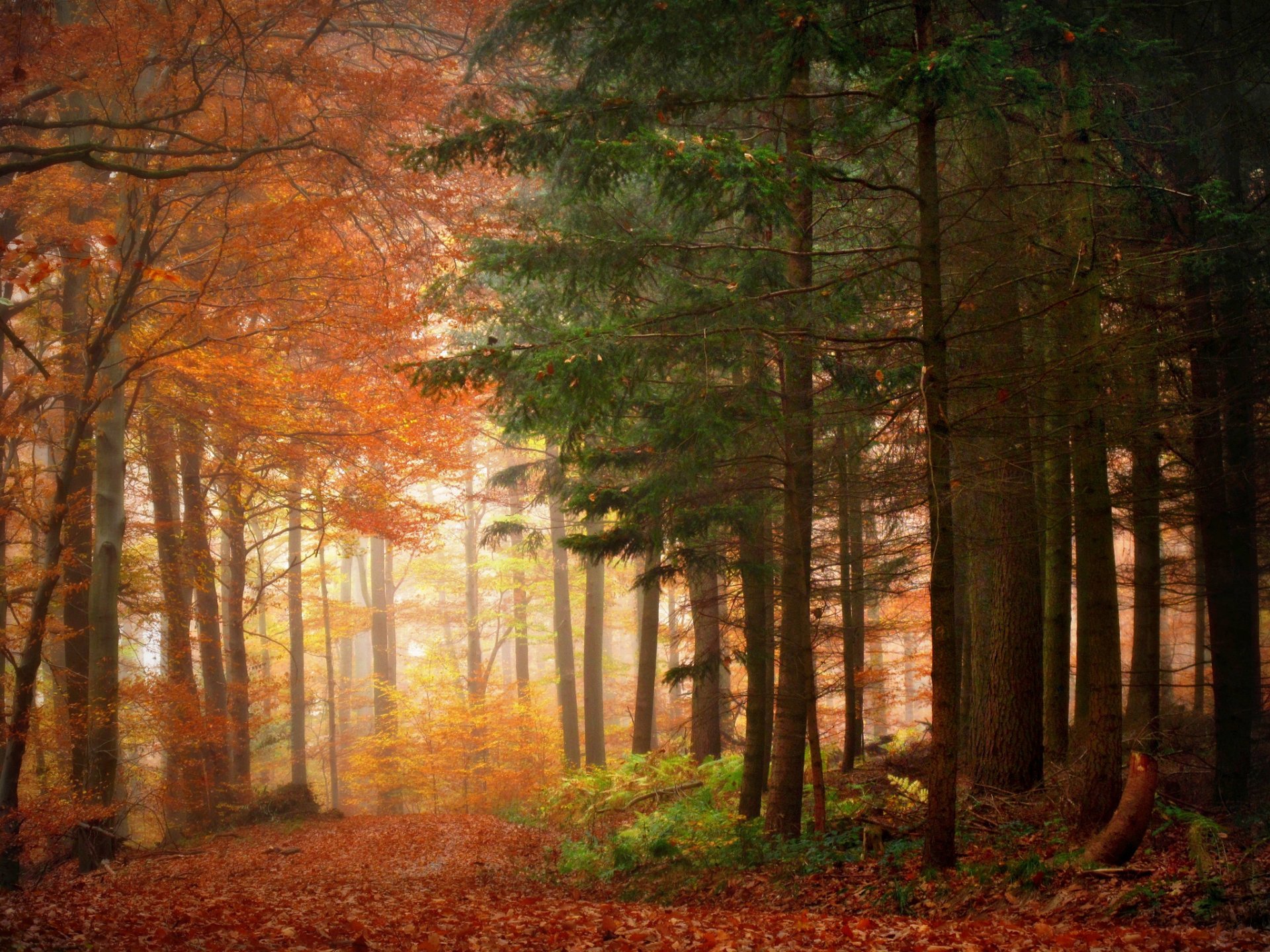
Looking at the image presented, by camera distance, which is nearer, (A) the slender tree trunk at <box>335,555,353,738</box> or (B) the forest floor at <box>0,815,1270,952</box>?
(B) the forest floor at <box>0,815,1270,952</box>

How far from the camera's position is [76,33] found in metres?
8.51

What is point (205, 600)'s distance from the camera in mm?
15312

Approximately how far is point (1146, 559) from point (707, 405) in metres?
7.66

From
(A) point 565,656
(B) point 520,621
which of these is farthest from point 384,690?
(A) point 565,656

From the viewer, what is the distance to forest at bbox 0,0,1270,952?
6.15 m

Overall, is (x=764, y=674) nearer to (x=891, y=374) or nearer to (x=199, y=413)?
(x=891, y=374)

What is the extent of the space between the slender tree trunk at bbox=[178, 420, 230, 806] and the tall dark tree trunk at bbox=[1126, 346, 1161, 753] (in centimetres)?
1357

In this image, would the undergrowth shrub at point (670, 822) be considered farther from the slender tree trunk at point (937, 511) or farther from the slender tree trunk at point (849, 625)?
the slender tree trunk at point (849, 625)

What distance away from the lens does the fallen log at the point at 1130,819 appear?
228 inches

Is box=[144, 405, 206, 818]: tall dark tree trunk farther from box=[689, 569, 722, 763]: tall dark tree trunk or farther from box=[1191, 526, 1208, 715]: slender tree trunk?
box=[1191, 526, 1208, 715]: slender tree trunk

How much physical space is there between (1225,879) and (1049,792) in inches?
113

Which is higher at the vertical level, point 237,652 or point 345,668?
point 237,652

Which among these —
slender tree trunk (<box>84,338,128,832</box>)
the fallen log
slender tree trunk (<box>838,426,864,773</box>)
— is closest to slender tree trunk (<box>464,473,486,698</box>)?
slender tree trunk (<box>838,426,864,773</box>)

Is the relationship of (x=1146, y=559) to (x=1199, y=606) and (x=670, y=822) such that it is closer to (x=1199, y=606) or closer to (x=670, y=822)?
(x=1199, y=606)
